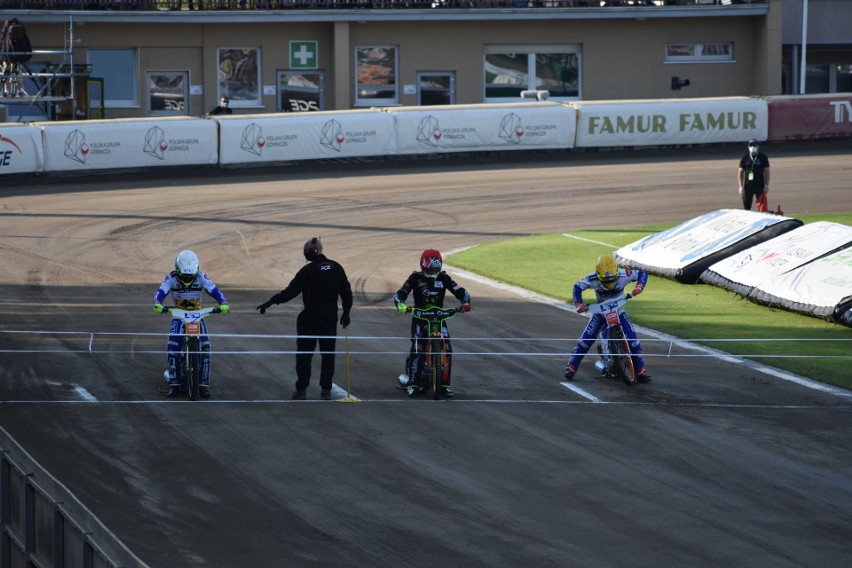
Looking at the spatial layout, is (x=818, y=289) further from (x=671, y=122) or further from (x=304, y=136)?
(x=671, y=122)

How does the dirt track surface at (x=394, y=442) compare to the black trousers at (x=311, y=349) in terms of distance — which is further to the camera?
the black trousers at (x=311, y=349)

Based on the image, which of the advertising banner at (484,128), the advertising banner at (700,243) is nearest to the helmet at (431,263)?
the advertising banner at (700,243)

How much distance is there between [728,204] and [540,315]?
13970 mm

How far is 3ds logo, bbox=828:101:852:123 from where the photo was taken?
41.5 meters

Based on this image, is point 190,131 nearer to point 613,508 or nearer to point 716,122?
point 716,122

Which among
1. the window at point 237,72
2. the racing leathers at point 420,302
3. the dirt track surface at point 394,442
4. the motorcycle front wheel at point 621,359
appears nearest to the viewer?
the dirt track surface at point 394,442

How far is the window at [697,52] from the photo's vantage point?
5025 centimetres

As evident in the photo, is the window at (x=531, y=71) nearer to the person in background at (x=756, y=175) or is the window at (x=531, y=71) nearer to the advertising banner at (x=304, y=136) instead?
the advertising banner at (x=304, y=136)


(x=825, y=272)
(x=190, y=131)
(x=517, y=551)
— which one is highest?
(x=190, y=131)

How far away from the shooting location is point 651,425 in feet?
45.8

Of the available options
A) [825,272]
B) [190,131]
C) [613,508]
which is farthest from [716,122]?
[613,508]

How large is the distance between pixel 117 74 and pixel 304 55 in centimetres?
703

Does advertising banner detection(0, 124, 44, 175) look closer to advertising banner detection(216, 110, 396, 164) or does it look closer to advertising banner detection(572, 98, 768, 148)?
advertising banner detection(216, 110, 396, 164)

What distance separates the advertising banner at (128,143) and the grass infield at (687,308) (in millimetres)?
11969
